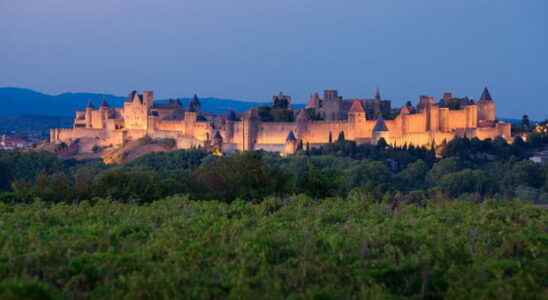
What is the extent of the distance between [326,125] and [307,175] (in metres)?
42.6

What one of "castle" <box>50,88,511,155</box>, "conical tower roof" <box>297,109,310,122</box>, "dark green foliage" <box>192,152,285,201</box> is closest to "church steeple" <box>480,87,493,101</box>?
"castle" <box>50,88,511,155</box>

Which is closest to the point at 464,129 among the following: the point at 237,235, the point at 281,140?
the point at 281,140

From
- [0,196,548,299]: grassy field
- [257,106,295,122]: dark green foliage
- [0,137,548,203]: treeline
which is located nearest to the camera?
[0,196,548,299]: grassy field

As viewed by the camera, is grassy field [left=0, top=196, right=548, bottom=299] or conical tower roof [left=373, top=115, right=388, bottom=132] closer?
grassy field [left=0, top=196, right=548, bottom=299]

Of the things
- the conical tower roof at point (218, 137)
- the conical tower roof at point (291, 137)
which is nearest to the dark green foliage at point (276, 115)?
the conical tower roof at point (218, 137)

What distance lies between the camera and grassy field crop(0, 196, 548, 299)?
32.7 feet

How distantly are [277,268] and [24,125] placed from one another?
135309 mm

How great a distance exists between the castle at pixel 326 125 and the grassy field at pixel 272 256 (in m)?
51.1

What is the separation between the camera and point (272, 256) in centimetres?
1170

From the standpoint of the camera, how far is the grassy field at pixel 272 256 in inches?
392

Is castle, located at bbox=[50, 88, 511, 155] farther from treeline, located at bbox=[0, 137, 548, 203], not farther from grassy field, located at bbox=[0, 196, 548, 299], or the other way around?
grassy field, located at bbox=[0, 196, 548, 299]

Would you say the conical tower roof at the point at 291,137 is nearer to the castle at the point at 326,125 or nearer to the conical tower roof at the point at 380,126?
the castle at the point at 326,125

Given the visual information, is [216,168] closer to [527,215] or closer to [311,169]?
[311,169]

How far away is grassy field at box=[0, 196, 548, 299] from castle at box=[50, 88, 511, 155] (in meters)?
51.1
